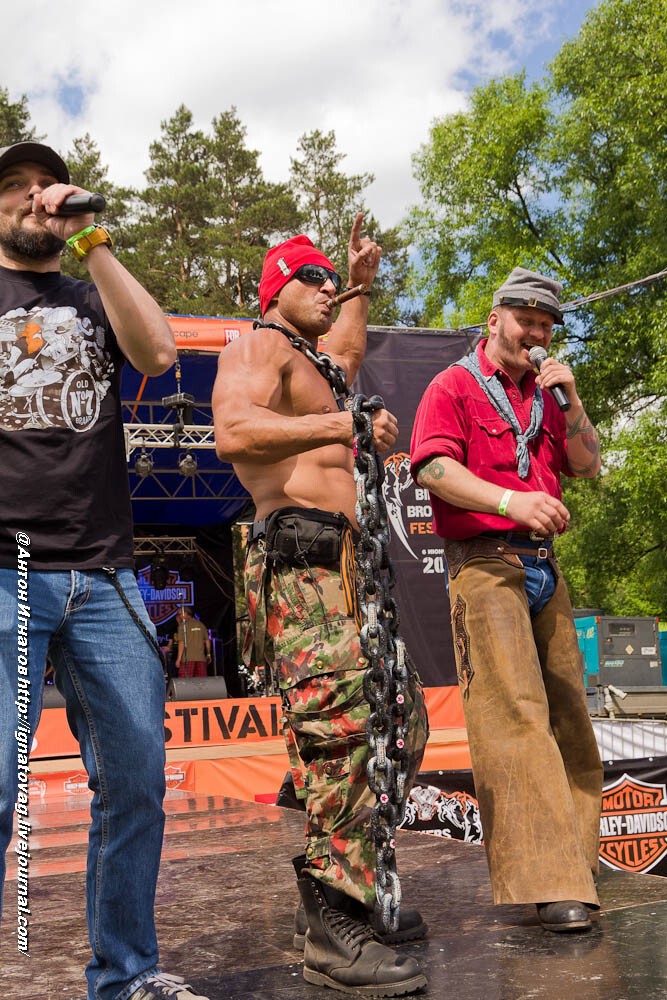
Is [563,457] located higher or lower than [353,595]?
higher

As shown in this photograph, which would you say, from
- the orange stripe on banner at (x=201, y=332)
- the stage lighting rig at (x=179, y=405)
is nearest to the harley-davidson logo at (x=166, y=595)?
the stage lighting rig at (x=179, y=405)

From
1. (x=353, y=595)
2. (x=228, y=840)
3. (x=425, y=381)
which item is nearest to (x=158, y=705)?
(x=353, y=595)

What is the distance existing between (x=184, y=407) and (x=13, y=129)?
2209 cm

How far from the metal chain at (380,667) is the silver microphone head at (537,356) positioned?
92 cm

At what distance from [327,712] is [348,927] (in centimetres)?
53

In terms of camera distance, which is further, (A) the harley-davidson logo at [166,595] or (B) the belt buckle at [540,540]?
(A) the harley-davidson logo at [166,595]

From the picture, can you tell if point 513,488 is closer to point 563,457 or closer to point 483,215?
point 563,457

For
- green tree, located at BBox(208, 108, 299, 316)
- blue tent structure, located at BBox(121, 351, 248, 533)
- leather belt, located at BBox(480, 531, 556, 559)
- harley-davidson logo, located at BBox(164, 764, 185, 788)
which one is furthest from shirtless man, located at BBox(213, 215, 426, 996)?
green tree, located at BBox(208, 108, 299, 316)

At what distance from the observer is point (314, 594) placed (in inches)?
110

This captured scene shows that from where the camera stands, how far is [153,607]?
1955 cm

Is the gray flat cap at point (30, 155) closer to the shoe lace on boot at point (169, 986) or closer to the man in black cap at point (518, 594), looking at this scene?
the man in black cap at point (518, 594)

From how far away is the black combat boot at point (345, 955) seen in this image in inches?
93.1

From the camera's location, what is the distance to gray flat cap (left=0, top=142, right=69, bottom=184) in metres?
2.30

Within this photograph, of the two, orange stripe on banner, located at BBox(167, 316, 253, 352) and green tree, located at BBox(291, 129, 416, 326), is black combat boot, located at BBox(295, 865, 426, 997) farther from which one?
green tree, located at BBox(291, 129, 416, 326)
